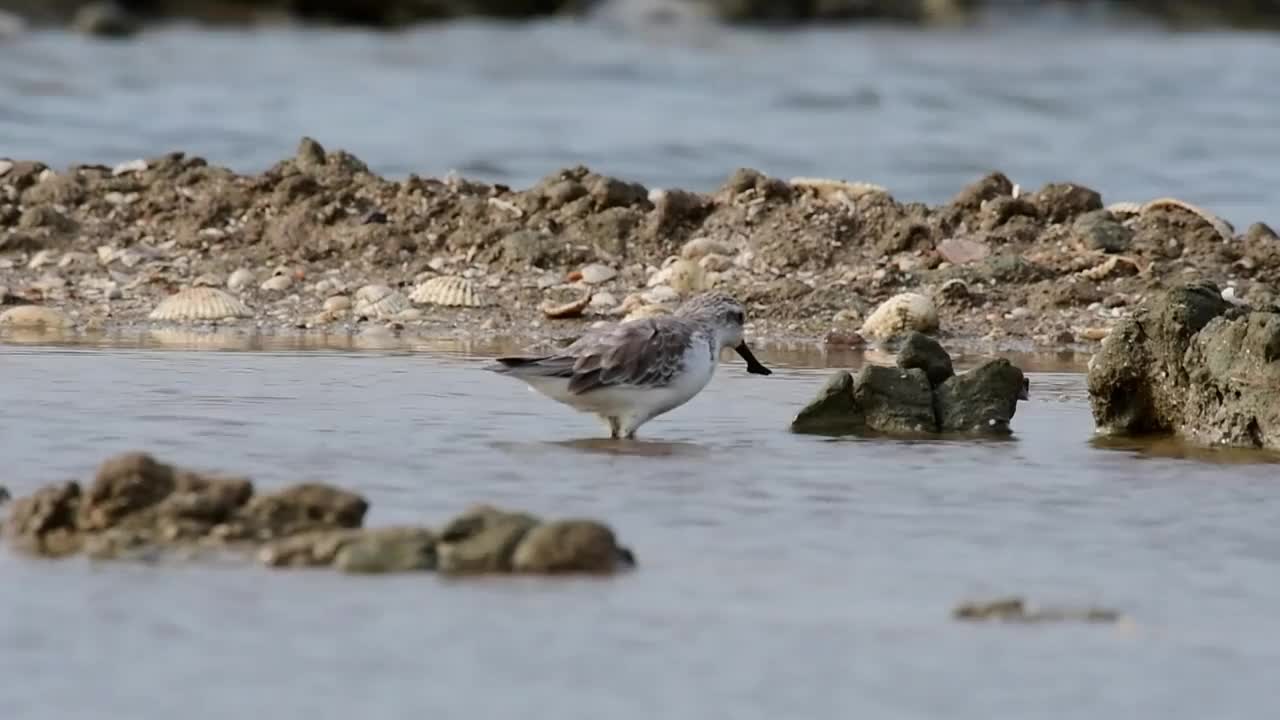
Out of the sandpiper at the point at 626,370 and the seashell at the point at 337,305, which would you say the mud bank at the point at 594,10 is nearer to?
the seashell at the point at 337,305

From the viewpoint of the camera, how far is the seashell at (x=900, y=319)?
12.6m

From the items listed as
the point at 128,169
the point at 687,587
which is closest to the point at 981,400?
the point at 687,587

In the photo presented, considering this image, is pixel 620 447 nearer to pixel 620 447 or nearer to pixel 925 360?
pixel 620 447

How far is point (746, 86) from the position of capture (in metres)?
31.0

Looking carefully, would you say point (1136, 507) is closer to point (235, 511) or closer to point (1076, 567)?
point (1076, 567)

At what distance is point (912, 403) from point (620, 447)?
1.14 m

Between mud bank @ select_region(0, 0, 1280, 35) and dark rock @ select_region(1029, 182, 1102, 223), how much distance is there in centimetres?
3028

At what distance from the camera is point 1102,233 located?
45.2 feet

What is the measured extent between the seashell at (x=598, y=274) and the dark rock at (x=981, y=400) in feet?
13.8

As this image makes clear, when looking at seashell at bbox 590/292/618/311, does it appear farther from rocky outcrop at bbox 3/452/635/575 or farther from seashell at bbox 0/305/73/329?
rocky outcrop at bbox 3/452/635/575

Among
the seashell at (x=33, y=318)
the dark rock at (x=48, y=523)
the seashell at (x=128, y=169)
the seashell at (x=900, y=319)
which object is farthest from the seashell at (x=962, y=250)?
the dark rock at (x=48, y=523)

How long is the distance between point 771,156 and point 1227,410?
1251 centimetres

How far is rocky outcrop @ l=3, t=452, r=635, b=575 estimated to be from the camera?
6758 mm

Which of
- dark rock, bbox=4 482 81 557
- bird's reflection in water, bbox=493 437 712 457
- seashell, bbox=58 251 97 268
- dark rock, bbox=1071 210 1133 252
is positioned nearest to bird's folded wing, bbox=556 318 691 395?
bird's reflection in water, bbox=493 437 712 457
